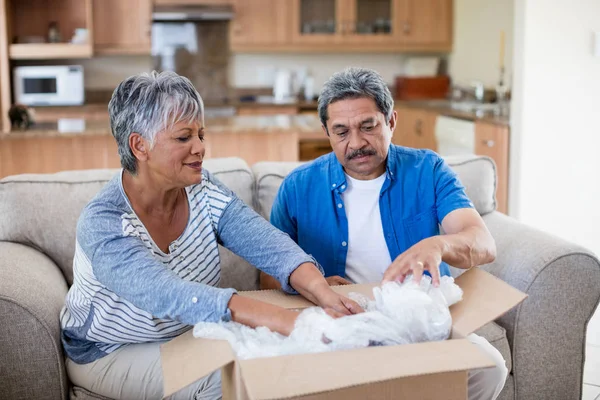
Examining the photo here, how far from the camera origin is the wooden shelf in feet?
19.7

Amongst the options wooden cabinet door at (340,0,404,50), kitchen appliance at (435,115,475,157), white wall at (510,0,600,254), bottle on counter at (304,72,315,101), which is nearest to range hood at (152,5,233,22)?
bottle on counter at (304,72,315,101)

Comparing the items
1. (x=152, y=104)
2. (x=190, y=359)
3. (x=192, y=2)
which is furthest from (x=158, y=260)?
(x=192, y=2)

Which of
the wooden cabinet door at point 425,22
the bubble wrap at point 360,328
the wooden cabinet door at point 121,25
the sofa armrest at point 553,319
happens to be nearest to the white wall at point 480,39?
the wooden cabinet door at point 425,22

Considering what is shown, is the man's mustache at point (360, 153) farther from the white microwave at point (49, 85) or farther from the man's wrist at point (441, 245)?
the white microwave at point (49, 85)

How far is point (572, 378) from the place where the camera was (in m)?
2.21

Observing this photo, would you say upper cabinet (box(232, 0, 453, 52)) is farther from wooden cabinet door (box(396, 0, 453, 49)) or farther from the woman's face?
the woman's face

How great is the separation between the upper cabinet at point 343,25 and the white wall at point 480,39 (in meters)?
0.22

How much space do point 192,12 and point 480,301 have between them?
17.0ft

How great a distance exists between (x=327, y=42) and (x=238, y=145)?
255 cm

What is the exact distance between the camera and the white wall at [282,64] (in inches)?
270

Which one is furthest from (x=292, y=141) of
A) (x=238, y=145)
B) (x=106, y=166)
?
(x=106, y=166)

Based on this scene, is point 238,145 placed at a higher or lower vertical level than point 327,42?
lower

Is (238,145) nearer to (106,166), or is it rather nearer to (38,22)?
(106,166)

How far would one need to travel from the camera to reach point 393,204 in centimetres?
214
